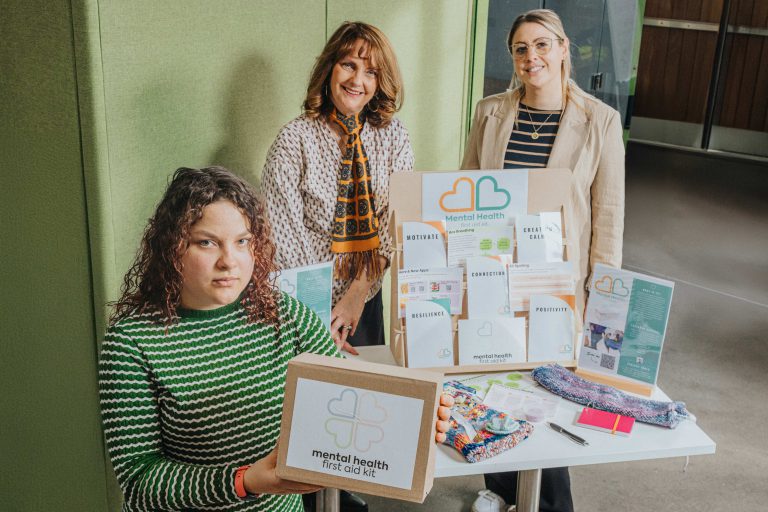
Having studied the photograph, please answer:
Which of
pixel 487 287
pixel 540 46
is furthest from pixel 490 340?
pixel 540 46

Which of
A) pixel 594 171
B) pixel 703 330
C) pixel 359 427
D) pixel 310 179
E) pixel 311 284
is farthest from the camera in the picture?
pixel 703 330

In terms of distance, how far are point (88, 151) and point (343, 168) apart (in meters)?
0.76

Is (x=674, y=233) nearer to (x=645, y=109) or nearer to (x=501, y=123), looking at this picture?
(x=645, y=109)

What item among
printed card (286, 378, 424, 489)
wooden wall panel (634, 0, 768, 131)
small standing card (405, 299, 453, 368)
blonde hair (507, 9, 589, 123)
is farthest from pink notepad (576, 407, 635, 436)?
wooden wall panel (634, 0, 768, 131)

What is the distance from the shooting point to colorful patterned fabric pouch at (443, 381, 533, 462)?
191 centimetres

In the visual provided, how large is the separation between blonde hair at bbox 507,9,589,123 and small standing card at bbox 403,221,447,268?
747 mm

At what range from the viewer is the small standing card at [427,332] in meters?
2.22

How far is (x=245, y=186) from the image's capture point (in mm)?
1616

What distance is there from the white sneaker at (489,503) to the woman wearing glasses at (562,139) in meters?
0.27

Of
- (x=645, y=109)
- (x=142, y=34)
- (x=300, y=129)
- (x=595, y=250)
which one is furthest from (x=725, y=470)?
(x=645, y=109)

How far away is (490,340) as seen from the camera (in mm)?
2260

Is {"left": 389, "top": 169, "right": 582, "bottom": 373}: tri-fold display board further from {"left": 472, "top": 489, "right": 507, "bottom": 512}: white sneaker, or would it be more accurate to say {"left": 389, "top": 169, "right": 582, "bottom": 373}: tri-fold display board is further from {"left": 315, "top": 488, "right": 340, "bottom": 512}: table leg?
{"left": 472, "top": 489, "right": 507, "bottom": 512}: white sneaker

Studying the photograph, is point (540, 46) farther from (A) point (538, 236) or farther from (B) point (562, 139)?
(A) point (538, 236)

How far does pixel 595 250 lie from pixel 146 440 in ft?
5.66
